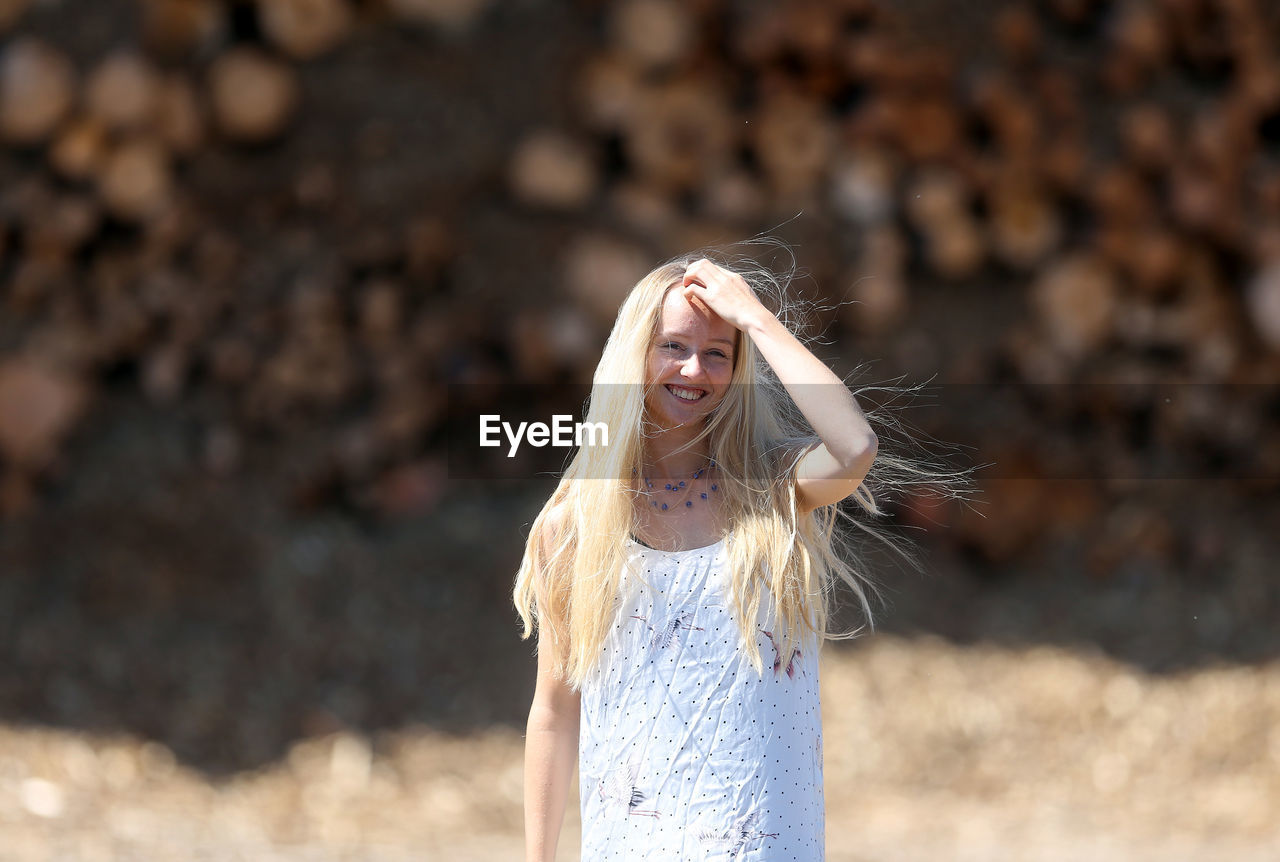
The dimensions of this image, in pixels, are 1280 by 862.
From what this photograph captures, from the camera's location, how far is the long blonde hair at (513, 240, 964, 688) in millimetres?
1556

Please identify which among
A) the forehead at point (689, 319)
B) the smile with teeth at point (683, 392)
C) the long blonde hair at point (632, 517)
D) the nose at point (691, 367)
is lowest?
the long blonde hair at point (632, 517)

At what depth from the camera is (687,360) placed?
160 cm

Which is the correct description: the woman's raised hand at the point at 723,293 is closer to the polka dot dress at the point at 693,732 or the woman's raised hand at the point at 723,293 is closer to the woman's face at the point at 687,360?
the woman's face at the point at 687,360

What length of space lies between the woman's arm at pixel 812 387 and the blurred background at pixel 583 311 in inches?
96.4

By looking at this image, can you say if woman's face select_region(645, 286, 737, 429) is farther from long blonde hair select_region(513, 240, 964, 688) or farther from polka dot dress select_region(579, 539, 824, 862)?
polka dot dress select_region(579, 539, 824, 862)

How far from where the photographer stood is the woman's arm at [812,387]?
152cm

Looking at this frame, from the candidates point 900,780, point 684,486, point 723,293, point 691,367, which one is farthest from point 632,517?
point 900,780

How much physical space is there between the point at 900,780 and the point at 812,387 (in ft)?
8.36

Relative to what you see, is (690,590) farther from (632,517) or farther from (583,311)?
(583,311)

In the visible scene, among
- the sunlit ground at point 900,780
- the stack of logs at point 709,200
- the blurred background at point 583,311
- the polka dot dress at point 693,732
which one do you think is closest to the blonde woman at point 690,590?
the polka dot dress at point 693,732

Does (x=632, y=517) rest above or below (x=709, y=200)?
below

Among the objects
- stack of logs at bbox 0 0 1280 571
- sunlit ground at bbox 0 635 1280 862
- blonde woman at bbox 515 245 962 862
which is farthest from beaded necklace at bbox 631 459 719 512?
stack of logs at bbox 0 0 1280 571

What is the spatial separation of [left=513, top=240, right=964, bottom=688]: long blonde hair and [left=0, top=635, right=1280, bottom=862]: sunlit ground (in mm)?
1842

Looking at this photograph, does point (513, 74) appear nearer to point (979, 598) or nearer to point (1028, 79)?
point (1028, 79)
